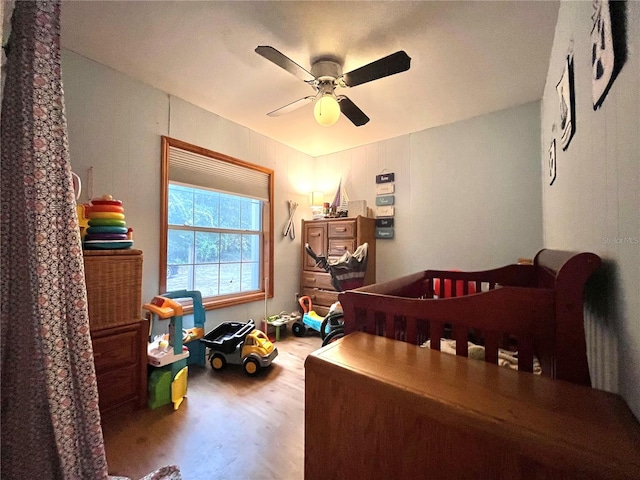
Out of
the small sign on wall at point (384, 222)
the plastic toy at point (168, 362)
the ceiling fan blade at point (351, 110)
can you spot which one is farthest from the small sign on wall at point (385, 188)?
the plastic toy at point (168, 362)

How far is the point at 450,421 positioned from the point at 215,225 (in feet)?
9.36

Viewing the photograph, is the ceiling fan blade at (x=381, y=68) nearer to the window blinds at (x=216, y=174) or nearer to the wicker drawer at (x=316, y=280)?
the window blinds at (x=216, y=174)

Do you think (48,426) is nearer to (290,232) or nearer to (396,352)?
(396,352)

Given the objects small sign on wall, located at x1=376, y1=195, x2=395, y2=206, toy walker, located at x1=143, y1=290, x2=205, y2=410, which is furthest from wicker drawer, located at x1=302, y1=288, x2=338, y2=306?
toy walker, located at x1=143, y1=290, x2=205, y2=410

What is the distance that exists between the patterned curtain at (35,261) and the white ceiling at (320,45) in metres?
0.84

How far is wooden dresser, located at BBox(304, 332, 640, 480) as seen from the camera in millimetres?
409

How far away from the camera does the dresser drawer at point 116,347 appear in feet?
5.08

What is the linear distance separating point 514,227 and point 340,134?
2.15 metres

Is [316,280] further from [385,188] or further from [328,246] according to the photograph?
[385,188]

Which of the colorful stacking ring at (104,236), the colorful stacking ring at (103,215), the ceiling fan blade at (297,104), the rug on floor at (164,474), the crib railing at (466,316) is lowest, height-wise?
the rug on floor at (164,474)

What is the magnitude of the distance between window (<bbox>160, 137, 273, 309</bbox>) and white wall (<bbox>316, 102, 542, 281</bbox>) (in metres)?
1.47

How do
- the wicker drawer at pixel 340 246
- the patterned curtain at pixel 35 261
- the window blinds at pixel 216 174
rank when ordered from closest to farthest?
the patterned curtain at pixel 35 261, the window blinds at pixel 216 174, the wicker drawer at pixel 340 246

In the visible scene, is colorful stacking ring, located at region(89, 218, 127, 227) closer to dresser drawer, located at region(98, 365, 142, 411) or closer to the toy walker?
the toy walker

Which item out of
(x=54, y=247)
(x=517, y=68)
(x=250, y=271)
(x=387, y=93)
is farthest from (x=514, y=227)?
(x=54, y=247)
